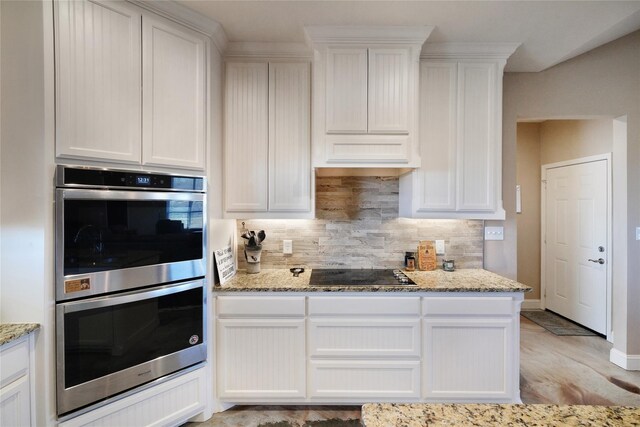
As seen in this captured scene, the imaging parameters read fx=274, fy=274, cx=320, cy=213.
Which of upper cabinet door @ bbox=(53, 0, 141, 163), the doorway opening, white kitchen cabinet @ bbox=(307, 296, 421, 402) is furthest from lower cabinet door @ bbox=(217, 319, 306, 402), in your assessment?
the doorway opening

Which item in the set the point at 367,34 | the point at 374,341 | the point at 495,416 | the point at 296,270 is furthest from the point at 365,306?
the point at 367,34

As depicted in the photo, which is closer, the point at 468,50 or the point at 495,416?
the point at 495,416

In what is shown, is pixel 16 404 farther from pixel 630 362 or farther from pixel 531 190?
pixel 531 190

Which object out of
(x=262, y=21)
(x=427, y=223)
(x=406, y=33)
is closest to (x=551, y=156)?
(x=427, y=223)

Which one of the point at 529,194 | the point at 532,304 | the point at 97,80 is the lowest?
the point at 532,304

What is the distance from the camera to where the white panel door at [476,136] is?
216 centimetres

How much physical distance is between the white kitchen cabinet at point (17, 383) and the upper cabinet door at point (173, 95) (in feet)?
3.49

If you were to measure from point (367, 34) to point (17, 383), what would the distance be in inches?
109

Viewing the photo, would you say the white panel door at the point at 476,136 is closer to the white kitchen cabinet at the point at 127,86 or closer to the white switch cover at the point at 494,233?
the white switch cover at the point at 494,233

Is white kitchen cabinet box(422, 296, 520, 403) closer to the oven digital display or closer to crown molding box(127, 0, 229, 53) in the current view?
the oven digital display

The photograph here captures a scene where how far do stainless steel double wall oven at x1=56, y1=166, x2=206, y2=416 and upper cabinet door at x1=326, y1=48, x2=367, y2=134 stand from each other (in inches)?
41.4

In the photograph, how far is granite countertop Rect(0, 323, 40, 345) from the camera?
3.93 ft

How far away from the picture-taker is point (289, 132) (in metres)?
2.17

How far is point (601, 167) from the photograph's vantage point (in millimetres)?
3133
